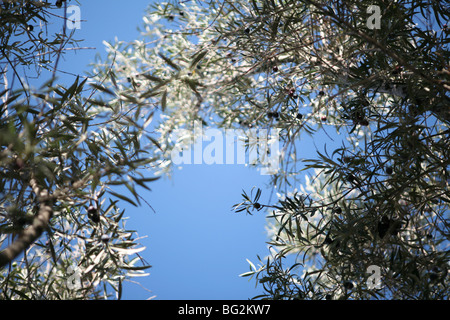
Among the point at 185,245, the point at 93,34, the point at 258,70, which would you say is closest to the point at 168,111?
the point at 258,70

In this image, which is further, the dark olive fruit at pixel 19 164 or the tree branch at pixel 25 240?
the dark olive fruit at pixel 19 164

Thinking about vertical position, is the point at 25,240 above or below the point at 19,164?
below

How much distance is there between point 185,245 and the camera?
30.0ft

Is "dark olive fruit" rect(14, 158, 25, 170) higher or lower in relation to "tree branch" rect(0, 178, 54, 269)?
higher

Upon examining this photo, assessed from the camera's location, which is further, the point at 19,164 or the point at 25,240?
the point at 19,164

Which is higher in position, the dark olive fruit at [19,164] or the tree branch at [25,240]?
the dark olive fruit at [19,164]

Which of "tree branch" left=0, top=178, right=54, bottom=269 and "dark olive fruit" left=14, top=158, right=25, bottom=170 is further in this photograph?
"dark olive fruit" left=14, top=158, right=25, bottom=170
